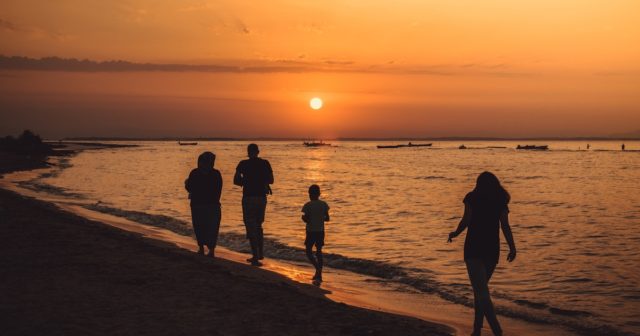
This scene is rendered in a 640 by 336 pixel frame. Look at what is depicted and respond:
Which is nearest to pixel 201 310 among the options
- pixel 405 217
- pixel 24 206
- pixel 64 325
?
pixel 64 325

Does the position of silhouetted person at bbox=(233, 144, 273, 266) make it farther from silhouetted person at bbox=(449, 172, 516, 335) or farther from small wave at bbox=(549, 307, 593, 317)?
small wave at bbox=(549, 307, 593, 317)

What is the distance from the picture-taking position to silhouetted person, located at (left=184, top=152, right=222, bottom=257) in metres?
12.2

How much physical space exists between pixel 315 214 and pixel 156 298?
3.48 metres

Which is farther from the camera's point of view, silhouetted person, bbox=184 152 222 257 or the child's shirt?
silhouetted person, bbox=184 152 222 257

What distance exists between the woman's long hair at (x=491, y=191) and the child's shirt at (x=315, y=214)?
170 inches

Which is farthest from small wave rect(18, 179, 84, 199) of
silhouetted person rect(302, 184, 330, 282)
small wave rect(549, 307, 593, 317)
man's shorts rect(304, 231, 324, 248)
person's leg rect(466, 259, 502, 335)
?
person's leg rect(466, 259, 502, 335)

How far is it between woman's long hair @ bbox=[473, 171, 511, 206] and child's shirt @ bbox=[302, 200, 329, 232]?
432cm

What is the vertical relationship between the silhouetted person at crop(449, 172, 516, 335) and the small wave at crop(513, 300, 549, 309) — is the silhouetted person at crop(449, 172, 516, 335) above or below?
above

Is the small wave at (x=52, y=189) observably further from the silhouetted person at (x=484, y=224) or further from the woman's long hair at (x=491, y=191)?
the woman's long hair at (x=491, y=191)

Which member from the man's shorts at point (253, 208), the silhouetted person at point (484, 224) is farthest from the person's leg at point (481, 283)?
the man's shorts at point (253, 208)

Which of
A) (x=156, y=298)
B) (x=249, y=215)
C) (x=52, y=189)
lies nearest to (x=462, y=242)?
(x=249, y=215)

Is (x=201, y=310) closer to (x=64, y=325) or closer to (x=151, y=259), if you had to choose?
(x=64, y=325)

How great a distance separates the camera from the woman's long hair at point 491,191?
702 centimetres

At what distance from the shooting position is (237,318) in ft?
25.3
